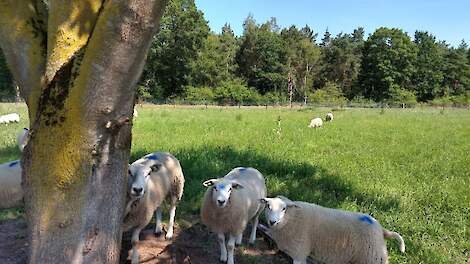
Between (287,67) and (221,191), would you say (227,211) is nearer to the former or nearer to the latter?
(221,191)

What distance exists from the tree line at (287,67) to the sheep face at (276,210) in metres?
51.2

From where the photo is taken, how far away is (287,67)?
73188mm

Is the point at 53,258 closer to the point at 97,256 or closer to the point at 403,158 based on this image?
the point at 97,256

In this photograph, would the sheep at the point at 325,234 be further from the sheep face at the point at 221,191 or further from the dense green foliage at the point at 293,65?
the dense green foliage at the point at 293,65

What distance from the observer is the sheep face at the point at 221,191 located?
544cm

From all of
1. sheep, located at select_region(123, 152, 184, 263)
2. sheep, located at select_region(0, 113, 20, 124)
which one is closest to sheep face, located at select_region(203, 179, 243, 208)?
sheep, located at select_region(123, 152, 184, 263)

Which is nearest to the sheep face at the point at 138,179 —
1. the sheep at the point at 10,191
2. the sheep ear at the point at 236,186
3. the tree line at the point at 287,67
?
the sheep ear at the point at 236,186

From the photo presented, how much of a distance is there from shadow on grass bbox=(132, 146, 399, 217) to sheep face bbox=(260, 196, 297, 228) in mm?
1944

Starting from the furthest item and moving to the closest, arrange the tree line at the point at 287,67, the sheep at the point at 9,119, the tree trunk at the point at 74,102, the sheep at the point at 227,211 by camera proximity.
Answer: the tree line at the point at 287,67, the sheep at the point at 9,119, the sheep at the point at 227,211, the tree trunk at the point at 74,102

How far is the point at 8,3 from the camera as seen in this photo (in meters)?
3.65

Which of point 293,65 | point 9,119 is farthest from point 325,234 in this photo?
point 293,65

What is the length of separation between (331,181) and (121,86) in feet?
20.4

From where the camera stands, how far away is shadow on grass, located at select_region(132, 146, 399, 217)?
7699mm

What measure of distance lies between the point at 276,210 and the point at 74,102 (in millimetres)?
2847
